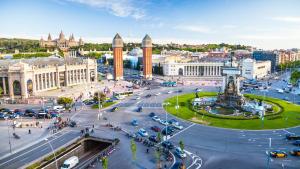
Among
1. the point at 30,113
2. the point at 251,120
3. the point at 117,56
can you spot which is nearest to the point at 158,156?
the point at 251,120

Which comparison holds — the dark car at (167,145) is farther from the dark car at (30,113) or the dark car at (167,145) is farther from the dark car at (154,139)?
the dark car at (30,113)

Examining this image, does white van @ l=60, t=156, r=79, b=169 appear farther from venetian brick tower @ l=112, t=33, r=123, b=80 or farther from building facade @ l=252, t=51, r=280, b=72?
building facade @ l=252, t=51, r=280, b=72

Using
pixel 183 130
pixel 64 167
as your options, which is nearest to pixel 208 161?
pixel 183 130

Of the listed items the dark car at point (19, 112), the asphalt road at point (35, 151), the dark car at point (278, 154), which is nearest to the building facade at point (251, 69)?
the dark car at point (278, 154)

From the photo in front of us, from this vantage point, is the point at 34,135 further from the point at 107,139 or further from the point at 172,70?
the point at 172,70

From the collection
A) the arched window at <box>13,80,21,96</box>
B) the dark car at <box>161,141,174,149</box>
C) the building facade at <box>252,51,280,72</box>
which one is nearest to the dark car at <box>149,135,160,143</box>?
→ the dark car at <box>161,141,174,149</box>

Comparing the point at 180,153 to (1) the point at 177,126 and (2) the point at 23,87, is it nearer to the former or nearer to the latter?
(1) the point at 177,126
